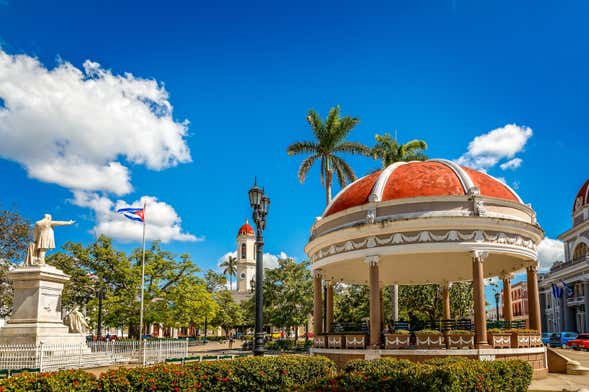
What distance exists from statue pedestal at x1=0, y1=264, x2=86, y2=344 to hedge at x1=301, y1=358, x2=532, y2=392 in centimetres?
1553

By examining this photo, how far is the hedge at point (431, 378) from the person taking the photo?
9914 mm

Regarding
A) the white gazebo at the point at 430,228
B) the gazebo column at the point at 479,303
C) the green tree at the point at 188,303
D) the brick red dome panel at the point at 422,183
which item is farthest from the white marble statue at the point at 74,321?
the gazebo column at the point at 479,303

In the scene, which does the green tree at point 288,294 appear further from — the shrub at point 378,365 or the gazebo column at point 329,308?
the shrub at point 378,365

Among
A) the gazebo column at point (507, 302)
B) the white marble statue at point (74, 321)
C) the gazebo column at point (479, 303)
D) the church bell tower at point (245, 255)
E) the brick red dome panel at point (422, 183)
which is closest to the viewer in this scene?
the gazebo column at point (479, 303)

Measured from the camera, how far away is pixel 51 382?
390 inches

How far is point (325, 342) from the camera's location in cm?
2394

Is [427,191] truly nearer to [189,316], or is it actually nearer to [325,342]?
[325,342]

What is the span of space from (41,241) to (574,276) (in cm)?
6797

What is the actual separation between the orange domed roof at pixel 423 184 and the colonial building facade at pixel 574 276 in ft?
162

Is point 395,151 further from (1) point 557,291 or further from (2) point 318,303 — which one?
(1) point 557,291

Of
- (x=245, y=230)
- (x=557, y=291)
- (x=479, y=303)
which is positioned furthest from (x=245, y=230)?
(x=479, y=303)

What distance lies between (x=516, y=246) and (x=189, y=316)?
102 ft

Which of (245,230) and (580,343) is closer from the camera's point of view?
(580,343)

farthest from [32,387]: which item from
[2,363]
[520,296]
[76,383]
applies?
[520,296]
